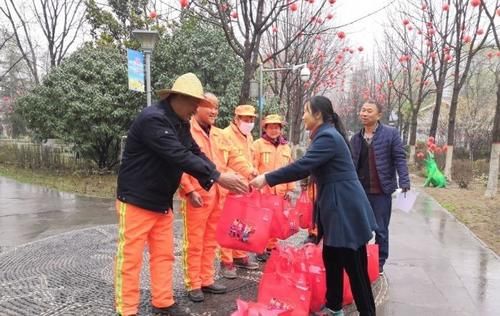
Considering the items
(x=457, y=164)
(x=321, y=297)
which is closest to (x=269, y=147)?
(x=321, y=297)

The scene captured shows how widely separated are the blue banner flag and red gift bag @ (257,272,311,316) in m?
5.26

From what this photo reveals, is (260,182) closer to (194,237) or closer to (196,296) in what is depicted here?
(194,237)

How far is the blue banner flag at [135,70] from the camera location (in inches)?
304

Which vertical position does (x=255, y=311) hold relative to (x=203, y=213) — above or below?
below

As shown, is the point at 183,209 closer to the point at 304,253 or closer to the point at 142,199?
the point at 142,199

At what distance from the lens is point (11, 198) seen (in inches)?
397

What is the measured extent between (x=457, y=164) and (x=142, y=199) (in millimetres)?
17697

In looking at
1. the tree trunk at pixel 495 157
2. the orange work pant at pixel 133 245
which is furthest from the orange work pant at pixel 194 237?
the tree trunk at pixel 495 157

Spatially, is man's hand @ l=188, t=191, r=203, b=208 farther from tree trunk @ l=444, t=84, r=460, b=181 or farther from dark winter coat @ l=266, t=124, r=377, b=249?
tree trunk @ l=444, t=84, r=460, b=181

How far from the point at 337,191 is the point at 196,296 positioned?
5.39ft

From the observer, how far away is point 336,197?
10.6ft

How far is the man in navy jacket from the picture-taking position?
4.70m

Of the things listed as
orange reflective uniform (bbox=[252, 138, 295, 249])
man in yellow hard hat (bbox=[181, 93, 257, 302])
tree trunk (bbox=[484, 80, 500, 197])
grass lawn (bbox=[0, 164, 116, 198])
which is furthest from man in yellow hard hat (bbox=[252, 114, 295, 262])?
tree trunk (bbox=[484, 80, 500, 197])

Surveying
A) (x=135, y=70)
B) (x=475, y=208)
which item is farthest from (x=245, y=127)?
(x=475, y=208)
